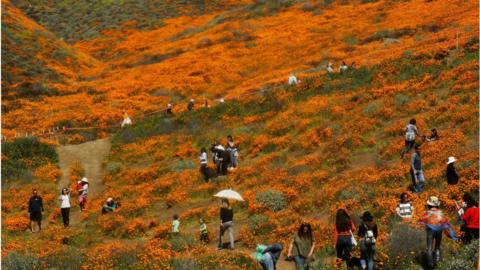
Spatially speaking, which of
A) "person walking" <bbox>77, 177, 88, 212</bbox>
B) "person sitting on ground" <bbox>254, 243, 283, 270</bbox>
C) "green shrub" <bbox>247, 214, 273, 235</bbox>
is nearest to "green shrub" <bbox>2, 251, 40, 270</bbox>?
"person sitting on ground" <bbox>254, 243, 283, 270</bbox>

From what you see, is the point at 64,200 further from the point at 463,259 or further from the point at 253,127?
the point at 463,259

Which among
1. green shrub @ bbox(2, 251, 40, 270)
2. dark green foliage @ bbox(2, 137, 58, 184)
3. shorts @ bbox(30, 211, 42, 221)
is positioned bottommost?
green shrub @ bbox(2, 251, 40, 270)

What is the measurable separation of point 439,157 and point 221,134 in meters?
16.1

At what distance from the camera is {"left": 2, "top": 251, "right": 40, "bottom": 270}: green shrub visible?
16.5 meters

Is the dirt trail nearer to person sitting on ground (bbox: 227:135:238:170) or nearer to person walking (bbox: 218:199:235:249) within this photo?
person sitting on ground (bbox: 227:135:238:170)

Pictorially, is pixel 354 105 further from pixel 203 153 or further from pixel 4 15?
pixel 4 15

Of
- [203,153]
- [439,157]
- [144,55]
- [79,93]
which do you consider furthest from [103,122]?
[439,157]

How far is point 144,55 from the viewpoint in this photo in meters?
66.1

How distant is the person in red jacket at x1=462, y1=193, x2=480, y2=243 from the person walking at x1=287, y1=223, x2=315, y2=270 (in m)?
3.70

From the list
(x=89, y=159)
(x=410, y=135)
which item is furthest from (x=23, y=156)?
(x=410, y=135)

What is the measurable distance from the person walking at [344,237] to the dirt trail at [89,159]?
693 inches

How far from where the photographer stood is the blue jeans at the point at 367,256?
13.3 meters

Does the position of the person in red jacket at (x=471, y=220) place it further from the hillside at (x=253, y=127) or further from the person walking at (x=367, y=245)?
the person walking at (x=367, y=245)

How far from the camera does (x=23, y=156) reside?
1367 inches
